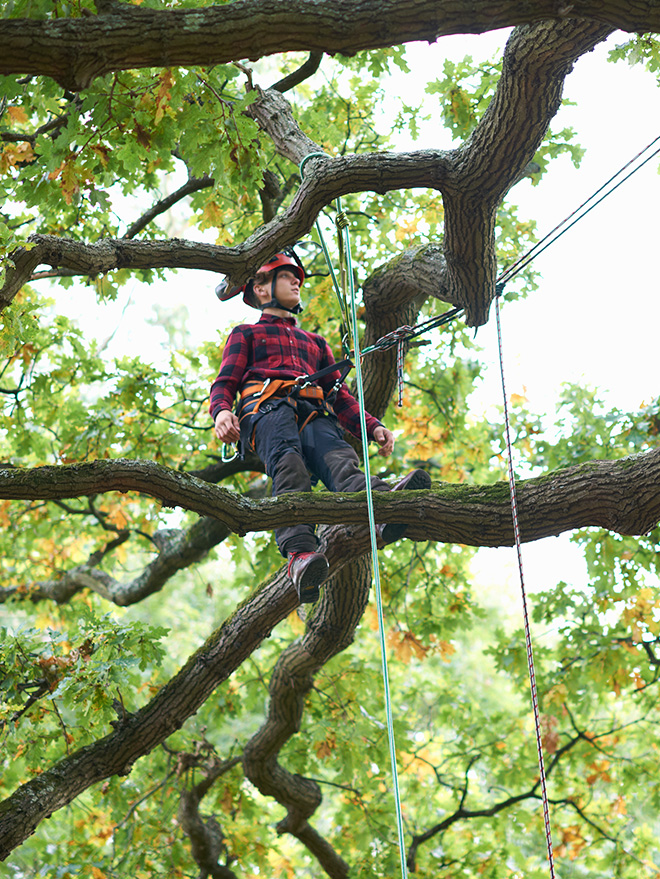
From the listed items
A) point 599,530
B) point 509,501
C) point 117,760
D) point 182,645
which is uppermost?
point 182,645

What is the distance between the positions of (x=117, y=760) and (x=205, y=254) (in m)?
2.55

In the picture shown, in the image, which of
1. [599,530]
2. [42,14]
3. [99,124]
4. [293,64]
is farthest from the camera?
[293,64]

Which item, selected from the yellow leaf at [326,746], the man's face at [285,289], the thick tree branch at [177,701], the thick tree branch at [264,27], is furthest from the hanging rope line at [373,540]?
the yellow leaf at [326,746]

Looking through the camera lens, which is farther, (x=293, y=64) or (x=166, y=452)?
(x=293, y=64)

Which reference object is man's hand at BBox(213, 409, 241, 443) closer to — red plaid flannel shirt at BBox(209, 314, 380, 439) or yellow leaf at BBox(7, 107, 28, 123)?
red plaid flannel shirt at BBox(209, 314, 380, 439)

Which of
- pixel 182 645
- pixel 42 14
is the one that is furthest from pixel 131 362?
pixel 182 645

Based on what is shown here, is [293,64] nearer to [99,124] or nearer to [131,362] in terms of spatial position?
[131,362]

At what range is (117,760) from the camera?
4.47 metres

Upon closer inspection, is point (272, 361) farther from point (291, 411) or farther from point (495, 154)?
point (495, 154)

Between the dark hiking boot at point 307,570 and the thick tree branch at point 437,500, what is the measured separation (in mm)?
153

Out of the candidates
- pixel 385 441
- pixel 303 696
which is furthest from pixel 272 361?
pixel 303 696

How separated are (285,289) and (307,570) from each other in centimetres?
181

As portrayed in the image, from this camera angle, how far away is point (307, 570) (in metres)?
3.62

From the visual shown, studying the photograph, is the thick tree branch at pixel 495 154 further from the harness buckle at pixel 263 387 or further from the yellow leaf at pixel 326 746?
the yellow leaf at pixel 326 746
